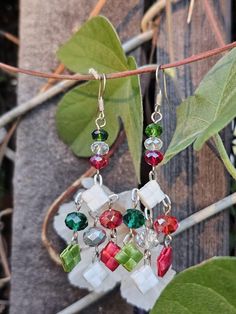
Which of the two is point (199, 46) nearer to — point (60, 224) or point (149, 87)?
point (149, 87)

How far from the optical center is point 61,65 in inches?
31.6

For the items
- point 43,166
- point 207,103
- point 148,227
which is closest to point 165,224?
point 148,227

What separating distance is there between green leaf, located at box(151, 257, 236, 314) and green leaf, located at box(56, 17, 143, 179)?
16 centimetres

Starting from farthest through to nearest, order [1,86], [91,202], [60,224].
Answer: [1,86]
[60,224]
[91,202]

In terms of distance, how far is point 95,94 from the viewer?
29.7 inches

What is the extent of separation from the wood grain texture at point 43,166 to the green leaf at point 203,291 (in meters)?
0.20

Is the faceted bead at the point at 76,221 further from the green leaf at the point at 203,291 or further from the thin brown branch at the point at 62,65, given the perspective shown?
the thin brown branch at the point at 62,65

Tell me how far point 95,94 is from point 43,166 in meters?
0.11

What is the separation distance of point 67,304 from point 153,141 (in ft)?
0.85

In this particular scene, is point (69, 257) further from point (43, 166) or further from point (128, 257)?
point (43, 166)

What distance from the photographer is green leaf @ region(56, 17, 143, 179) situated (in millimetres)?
685

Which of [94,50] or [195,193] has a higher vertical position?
[94,50]

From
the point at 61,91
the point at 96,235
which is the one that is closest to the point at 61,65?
the point at 61,91

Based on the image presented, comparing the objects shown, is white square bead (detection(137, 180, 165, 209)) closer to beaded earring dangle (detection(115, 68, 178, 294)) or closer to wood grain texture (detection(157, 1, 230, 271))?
beaded earring dangle (detection(115, 68, 178, 294))
